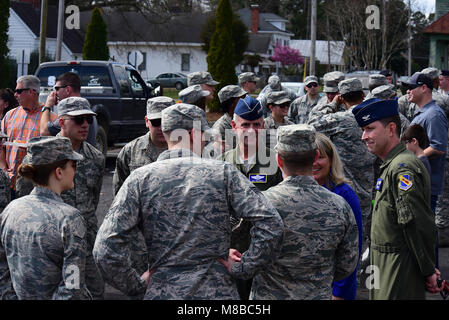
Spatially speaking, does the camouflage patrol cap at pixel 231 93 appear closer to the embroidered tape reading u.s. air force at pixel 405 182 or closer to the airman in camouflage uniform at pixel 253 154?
the airman in camouflage uniform at pixel 253 154

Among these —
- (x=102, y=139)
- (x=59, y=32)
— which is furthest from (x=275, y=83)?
(x=59, y=32)

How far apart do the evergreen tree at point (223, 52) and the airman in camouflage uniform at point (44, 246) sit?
1250 inches

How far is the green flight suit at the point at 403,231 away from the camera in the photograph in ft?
14.2

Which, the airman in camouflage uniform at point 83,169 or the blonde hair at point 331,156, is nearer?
the blonde hair at point 331,156

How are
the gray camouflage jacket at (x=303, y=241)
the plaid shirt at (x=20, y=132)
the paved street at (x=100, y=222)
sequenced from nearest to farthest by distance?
1. the gray camouflage jacket at (x=303, y=241)
2. the paved street at (x=100, y=222)
3. the plaid shirt at (x=20, y=132)

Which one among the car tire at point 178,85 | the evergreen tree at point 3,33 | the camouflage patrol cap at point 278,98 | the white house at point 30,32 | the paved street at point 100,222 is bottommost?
the paved street at point 100,222

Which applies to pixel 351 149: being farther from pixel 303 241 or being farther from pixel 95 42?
pixel 95 42

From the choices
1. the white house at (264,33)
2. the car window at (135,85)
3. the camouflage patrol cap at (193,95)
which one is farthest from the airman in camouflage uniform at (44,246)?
the white house at (264,33)

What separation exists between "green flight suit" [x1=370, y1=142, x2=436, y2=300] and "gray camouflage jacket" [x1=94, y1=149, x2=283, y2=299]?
3.31 feet

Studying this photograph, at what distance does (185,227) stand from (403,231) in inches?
58.3

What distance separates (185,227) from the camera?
3.74 m

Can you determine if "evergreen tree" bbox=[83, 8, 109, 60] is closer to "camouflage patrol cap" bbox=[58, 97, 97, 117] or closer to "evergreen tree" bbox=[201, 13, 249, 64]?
"camouflage patrol cap" bbox=[58, 97, 97, 117]

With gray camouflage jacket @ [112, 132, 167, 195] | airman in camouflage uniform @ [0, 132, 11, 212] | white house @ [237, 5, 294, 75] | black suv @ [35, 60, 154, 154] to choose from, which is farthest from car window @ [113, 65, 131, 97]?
white house @ [237, 5, 294, 75]

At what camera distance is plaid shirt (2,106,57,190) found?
732 centimetres
